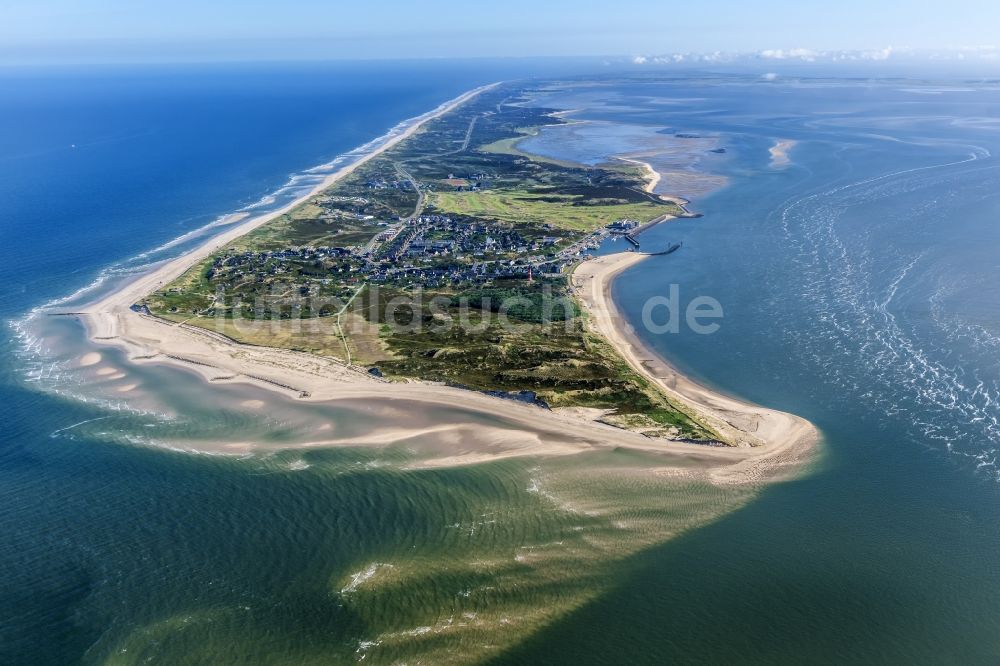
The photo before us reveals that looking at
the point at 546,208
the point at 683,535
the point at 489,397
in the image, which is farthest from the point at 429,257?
the point at 683,535

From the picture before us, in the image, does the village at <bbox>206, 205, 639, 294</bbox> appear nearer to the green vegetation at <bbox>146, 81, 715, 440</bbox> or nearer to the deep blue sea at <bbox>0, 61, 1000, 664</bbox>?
the green vegetation at <bbox>146, 81, 715, 440</bbox>

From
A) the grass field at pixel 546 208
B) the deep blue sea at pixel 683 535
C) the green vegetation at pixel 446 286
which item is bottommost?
the deep blue sea at pixel 683 535

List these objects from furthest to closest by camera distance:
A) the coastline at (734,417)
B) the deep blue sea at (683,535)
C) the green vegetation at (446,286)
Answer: the green vegetation at (446,286) < the coastline at (734,417) < the deep blue sea at (683,535)

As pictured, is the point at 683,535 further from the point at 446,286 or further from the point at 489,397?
the point at 446,286

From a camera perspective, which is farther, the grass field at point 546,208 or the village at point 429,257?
the grass field at point 546,208

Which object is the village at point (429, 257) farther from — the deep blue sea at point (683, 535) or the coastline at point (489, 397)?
the deep blue sea at point (683, 535)

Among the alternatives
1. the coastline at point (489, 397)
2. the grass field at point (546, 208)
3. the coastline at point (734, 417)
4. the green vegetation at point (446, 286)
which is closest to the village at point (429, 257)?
the green vegetation at point (446, 286)

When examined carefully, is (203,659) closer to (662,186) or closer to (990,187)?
(662,186)

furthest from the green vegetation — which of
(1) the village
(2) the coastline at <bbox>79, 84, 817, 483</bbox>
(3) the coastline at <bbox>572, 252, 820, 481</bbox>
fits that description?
(3) the coastline at <bbox>572, 252, 820, 481</bbox>

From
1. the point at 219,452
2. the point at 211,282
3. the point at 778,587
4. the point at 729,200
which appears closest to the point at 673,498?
the point at 778,587
